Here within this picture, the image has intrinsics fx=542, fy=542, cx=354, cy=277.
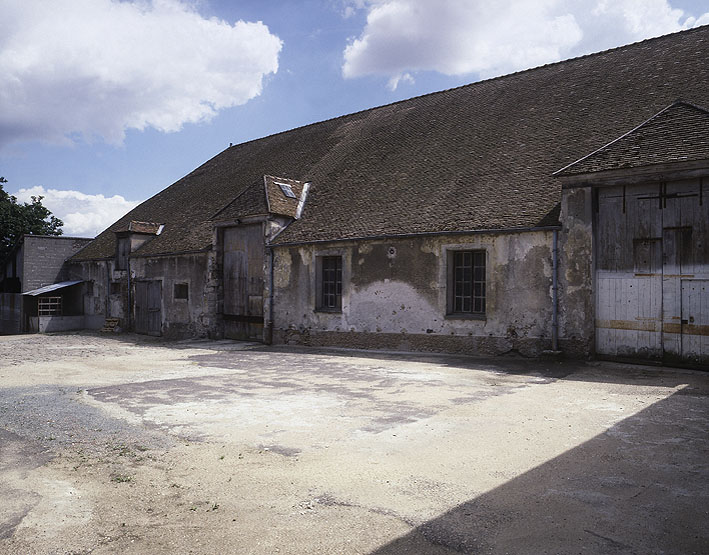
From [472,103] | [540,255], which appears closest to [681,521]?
[540,255]

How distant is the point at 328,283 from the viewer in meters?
15.4

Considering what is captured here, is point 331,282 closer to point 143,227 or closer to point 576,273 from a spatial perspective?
point 576,273

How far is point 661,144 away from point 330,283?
342 inches

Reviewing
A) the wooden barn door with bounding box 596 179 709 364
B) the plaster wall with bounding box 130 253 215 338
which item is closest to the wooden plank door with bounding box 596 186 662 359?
the wooden barn door with bounding box 596 179 709 364

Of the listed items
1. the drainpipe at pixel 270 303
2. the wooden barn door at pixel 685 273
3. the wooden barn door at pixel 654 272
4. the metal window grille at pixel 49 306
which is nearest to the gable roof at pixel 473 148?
the drainpipe at pixel 270 303

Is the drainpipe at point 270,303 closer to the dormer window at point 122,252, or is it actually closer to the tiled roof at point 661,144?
the dormer window at point 122,252

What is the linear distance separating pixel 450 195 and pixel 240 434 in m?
9.48

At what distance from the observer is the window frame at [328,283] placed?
15188 mm

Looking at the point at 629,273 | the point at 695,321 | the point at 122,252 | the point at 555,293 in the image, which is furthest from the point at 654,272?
the point at 122,252

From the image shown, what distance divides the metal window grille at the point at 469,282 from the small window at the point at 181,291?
1044 centimetres

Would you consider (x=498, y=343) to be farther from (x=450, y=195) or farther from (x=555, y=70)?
(x=555, y=70)

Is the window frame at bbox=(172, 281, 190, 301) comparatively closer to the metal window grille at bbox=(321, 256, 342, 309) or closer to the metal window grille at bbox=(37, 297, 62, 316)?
the metal window grille at bbox=(321, 256, 342, 309)

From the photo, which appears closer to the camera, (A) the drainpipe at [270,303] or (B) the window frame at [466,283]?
(B) the window frame at [466,283]

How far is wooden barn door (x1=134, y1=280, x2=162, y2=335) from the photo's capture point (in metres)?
20.5
